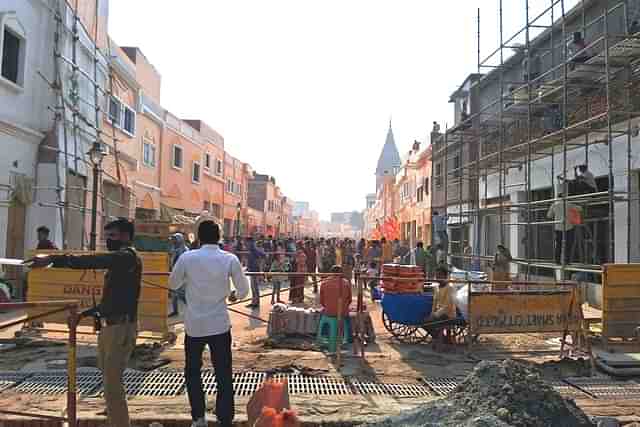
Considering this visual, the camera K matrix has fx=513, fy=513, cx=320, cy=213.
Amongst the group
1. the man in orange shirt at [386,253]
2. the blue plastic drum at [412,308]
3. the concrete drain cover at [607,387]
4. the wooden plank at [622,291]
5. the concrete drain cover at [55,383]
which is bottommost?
the concrete drain cover at [607,387]

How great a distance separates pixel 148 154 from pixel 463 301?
18.6 meters

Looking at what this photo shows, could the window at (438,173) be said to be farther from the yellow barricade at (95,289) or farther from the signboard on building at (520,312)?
the yellow barricade at (95,289)

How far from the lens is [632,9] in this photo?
38.8 ft

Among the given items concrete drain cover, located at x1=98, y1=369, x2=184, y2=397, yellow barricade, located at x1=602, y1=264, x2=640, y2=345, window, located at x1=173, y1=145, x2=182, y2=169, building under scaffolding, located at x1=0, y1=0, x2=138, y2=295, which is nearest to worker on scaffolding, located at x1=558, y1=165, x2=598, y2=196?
yellow barricade, located at x1=602, y1=264, x2=640, y2=345

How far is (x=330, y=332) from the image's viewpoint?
25.0ft

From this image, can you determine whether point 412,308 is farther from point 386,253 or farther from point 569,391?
point 386,253

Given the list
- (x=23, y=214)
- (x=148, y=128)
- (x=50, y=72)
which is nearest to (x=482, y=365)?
(x=23, y=214)

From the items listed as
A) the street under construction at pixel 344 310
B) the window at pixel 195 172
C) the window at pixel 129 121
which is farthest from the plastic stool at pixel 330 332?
the window at pixel 195 172

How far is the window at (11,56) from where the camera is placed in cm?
1103

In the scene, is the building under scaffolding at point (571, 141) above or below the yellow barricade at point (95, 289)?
above

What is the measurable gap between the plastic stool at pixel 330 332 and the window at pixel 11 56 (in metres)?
8.82

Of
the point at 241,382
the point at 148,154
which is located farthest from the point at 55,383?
the point at 148,154

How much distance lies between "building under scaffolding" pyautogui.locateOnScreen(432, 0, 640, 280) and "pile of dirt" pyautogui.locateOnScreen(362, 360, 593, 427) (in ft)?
19.8

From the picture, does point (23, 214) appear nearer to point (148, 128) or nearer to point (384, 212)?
point (148, 128)
